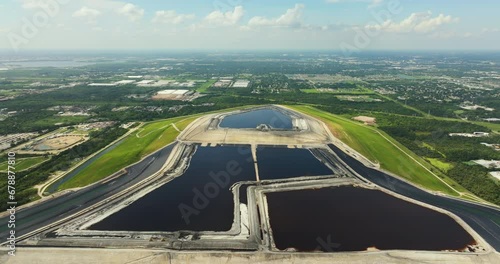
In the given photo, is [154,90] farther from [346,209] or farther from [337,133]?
[346,209]

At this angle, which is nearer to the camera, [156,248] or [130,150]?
[156,248]

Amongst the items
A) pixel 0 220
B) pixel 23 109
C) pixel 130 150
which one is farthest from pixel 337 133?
pixel 23 109

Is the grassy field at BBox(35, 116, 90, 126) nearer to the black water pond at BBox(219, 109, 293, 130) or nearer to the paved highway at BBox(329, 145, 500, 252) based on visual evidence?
the black water pond at BBox(219, 109, 293, 130)

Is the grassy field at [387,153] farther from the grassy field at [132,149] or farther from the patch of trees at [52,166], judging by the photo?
the patch of trees at [52,166]

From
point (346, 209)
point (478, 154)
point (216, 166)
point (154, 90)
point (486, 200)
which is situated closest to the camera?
point (346, 209)

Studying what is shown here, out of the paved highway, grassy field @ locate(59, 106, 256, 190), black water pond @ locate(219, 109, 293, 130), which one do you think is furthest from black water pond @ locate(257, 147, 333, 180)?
grassy field @ locate(59, 106, 256, 190)

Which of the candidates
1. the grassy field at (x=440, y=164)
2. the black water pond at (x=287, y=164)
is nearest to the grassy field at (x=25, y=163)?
the black water pond at (x=287, y=164)

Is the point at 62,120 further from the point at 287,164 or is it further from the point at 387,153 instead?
the point at 387,153
